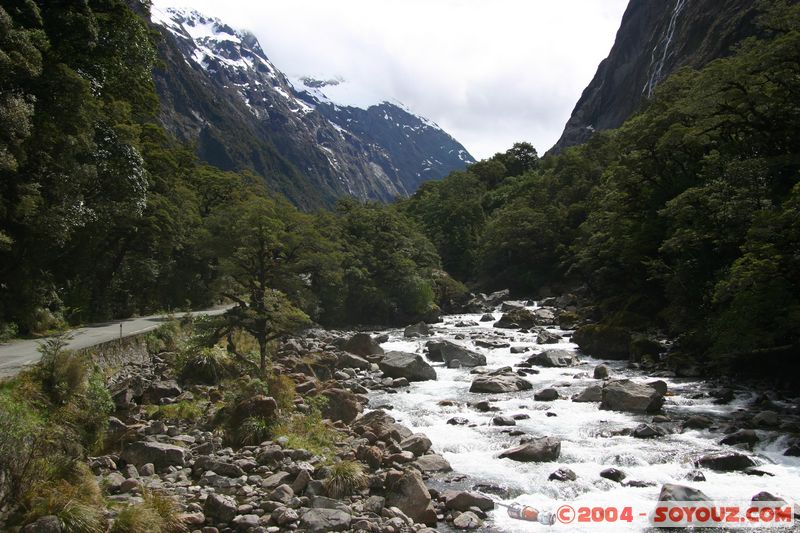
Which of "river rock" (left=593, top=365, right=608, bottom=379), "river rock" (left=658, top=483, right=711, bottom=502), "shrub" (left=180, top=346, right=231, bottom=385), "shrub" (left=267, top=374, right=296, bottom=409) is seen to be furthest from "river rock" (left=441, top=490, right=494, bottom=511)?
"river rock" (left=593, top=365, right=608, bottom=379)

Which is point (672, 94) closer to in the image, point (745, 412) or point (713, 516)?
point (745, 412)

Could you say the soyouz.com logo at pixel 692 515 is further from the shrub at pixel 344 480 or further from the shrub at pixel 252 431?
the shrub at pixel 252 431

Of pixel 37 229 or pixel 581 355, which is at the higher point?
pixel 37 229

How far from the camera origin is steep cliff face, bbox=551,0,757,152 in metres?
67.5

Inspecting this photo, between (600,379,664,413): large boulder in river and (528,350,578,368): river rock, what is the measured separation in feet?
24.5

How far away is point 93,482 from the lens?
360 inches

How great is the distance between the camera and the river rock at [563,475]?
11.7 meters

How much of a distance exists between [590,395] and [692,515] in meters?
8.83

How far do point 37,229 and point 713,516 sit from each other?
19095 millimetres

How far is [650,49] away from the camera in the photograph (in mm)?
97812

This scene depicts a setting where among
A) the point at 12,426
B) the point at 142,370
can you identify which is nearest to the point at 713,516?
the point at 12,426

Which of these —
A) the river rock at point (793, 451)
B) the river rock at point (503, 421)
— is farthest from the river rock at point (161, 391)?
the river rock at point (793, 451)

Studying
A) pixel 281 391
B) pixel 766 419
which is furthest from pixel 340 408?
pixel 766 419

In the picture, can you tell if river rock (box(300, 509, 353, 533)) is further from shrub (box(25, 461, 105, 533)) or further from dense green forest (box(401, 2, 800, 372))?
dense green forest (box(401, 2, 800, 372))
